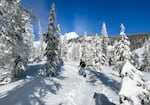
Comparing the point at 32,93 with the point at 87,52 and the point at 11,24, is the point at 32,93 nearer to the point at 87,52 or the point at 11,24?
the point at 11,24

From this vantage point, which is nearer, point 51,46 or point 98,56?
point 51,46

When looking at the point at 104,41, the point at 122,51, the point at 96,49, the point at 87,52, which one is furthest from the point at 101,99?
the point at 87,52

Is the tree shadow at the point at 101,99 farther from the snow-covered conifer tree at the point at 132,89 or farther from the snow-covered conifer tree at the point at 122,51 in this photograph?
the snow-covered conifer tree at the point at 122,51

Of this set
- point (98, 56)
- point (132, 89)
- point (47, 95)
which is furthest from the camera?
point (98, 56)

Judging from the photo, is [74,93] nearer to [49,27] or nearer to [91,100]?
[91,100]

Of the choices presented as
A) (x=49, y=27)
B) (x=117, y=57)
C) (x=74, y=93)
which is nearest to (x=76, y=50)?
(x=117, y=57)

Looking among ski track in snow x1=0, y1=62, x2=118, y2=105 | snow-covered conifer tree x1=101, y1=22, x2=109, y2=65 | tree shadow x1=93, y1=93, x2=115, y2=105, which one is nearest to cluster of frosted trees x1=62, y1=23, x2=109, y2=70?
snow-covered conifer tree x1=101, y1=22, x2=109, y2=65

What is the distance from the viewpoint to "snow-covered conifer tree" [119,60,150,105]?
1169 centimetres

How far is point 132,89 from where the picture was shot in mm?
11844

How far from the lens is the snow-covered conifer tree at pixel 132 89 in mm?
11688

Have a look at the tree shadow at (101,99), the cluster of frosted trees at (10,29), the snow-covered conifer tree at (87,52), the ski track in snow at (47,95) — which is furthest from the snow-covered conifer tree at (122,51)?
the cluster of frosted trees at (10,29)

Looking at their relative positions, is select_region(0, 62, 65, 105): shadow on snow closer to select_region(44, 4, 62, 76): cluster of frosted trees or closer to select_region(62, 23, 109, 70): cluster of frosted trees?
select_region(44, 4, 62, 76): cluster of frosted trees

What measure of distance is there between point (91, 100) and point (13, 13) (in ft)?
29.8

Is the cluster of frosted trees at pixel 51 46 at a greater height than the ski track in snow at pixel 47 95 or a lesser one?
greater
